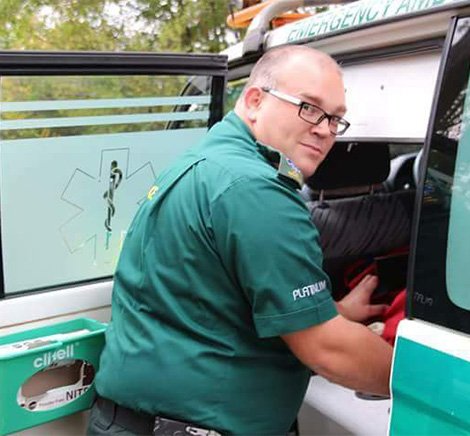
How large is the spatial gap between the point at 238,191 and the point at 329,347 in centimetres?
45

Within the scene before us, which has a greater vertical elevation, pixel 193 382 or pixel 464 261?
pixel 464 261

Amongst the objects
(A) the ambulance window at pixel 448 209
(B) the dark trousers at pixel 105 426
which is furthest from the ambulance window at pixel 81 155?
(A) the ambulance window at pixel 448 209

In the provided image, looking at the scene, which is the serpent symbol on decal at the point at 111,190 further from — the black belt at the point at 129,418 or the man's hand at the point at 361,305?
the man's hand at the point at 361,305

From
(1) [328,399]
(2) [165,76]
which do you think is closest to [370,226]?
(1) [328,399]

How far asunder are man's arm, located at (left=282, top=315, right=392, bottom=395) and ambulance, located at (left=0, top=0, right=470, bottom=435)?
0.09 meters

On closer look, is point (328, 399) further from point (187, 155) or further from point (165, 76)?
point (165, 76)

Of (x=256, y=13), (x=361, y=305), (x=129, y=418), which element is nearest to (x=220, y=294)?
(x=129, y=418)

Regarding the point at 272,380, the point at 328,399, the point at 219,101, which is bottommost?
the point at 328,399

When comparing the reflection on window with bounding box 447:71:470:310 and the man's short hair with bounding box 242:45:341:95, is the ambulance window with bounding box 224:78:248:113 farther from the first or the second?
the reflection on window with bounding box 447:71:470:310

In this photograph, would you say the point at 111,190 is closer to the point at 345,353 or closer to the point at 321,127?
the point at 321,127

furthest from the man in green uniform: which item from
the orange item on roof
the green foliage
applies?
the green foliage

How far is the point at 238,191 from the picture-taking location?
1.68 meters

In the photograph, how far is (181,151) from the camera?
2416 millimetres

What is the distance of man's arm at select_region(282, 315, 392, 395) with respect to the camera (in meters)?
1.71
